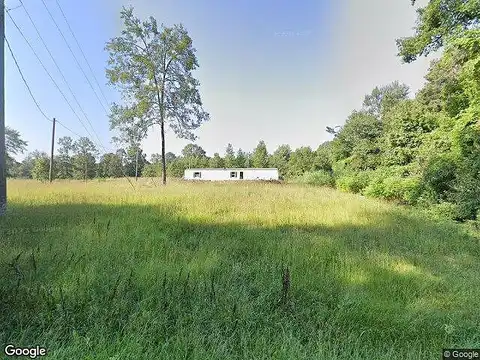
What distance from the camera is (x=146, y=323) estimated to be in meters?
2.29

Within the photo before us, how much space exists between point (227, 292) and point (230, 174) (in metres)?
45.3

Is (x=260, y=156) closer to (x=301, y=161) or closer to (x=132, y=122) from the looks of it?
(x=301, y=161)

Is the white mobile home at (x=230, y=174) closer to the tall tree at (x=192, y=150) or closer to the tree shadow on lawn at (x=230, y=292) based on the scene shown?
the tall tree at (x=192, y=150)

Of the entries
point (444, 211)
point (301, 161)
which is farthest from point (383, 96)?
point (444, 211)

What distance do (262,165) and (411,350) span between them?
201 feet

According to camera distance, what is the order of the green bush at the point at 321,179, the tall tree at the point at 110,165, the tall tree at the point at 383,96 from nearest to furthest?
the green bush at the point at 321,179 → the tall tree at the point at 383,96 → the tall tree at the point at 110,165

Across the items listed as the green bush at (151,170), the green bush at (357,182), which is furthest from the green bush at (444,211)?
the green bush at (151,170)

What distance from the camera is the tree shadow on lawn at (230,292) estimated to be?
224cm

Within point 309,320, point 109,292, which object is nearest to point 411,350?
point 309,320

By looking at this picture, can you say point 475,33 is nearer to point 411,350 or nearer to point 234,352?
point 411,350

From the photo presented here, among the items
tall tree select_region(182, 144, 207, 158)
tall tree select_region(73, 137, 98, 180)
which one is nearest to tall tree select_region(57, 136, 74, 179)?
tall tree select_region(73, 137, 98, 180)

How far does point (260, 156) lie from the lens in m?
63.7

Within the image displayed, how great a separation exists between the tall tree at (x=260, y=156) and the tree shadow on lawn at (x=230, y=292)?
191 ft

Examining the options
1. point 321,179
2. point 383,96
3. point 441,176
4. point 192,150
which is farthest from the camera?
point 192,150
